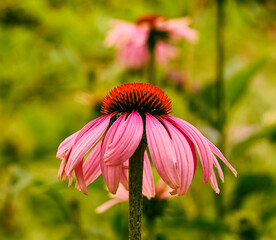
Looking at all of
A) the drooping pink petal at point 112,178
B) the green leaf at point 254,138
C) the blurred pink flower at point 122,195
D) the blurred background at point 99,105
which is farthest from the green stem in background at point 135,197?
the green leaf at point 254,138

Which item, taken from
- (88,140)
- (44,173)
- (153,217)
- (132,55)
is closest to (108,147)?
(88,140)

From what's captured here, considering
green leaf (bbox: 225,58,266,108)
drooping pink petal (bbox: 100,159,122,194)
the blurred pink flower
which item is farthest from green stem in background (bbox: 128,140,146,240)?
→ green leaf (bbox: 225,58,266,108)

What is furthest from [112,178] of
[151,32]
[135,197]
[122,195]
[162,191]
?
[151,32]

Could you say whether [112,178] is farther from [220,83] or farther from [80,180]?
[220,83]

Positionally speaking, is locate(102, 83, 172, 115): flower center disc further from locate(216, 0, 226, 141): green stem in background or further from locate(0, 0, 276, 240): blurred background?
locate(216, 0, 226, 141): green stem in background

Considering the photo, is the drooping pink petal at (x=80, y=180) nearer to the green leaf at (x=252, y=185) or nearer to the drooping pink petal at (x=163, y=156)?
the drooping pink petal at (x=163, y=156)

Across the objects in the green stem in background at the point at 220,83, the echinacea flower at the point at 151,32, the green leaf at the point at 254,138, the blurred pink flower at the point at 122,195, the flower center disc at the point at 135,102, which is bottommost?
the blurred pink flower at the point at 122,195

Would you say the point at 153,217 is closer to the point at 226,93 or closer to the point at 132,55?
the point at 226,93
